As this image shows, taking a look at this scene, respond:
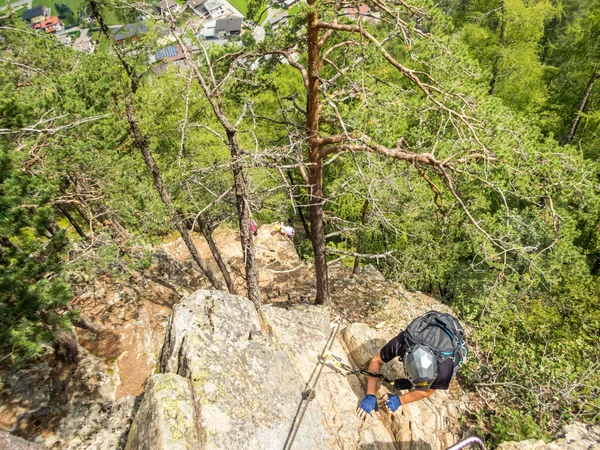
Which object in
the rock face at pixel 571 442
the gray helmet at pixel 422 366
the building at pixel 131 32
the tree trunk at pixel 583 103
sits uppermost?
the building at pixel 131 32

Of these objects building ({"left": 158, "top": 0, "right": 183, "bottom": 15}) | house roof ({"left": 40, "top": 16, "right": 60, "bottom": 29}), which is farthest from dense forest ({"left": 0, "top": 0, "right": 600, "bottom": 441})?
house roof ({"left": 40, "top": 16, "right": 60, "bottom": 29})

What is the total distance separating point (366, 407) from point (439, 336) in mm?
1708

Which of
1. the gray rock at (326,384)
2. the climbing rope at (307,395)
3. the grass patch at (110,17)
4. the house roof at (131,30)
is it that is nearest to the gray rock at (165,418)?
the climbing rope at (307,395)

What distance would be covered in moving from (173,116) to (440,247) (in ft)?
37.5

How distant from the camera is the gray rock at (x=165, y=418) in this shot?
395cm

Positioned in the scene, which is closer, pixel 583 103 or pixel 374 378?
pixel 374 378

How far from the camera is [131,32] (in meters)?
8.09

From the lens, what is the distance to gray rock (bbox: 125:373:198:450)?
3947mm

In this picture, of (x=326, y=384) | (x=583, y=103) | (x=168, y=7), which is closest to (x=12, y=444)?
(x=326, y=384)

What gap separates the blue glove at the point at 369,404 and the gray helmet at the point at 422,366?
42.1 inches

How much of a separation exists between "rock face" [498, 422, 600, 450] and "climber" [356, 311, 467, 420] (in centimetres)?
127

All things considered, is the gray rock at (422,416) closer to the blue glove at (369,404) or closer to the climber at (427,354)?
the blue glove at (369,404)

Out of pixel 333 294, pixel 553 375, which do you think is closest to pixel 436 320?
pixel 553 375

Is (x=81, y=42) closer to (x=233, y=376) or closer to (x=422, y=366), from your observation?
(x=233, y=376)
